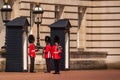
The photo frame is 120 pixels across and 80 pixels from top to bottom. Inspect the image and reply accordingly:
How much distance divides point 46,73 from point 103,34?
14.1 metres

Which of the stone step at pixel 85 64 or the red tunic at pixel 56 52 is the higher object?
the red tunic at pixel 56 52

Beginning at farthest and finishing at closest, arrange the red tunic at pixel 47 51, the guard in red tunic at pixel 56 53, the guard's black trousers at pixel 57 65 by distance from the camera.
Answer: the red tunic at pixel 47 51 → the guard in red tunic at pixel 56 53 → the guard's black trousers at pixel 57 65

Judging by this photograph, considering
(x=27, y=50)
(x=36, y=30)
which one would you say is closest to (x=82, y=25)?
(x=36, y=30)

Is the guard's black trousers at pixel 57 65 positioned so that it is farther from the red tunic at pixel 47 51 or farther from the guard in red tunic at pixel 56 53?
the red tunic at pixel 47 51

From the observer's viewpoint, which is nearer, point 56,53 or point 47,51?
point 56,53

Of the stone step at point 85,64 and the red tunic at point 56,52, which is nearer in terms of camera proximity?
the red tunic at point 56,52

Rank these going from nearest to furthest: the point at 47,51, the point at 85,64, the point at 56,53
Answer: the point at 56,53 → the point at 47,51 → the point at 85,64

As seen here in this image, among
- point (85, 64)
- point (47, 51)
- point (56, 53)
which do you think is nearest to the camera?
point (56, 53)

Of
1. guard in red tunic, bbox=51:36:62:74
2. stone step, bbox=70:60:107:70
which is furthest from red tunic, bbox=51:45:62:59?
stone step, bbox=70:60:107:70

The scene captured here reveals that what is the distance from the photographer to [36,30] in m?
42.5

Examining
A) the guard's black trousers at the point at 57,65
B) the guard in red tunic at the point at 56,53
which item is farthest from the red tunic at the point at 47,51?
the guard's black trousers at the point at 57,65

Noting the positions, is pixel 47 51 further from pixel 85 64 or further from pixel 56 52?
pixel 85 64

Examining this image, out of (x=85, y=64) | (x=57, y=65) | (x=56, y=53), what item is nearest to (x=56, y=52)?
(x=56, y=53)

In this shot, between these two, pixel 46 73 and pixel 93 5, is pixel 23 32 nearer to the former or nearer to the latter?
pixel 46 73
